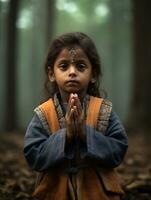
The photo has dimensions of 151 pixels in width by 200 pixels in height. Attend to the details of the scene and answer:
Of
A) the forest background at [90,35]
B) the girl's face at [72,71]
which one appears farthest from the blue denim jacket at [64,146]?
the forest background at [90,35]

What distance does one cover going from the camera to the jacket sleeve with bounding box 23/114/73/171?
135 inches

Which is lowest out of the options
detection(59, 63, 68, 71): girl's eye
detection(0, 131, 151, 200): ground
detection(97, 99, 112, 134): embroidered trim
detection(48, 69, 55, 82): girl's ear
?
detection(0, 131, 151, 200): ground

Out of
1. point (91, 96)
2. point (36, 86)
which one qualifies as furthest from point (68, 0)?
point (91, 96)

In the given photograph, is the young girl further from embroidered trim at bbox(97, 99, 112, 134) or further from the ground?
the ground

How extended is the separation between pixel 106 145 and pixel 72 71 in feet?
1.88

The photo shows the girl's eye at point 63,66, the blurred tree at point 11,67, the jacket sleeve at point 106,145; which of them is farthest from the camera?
the blurred tree at point 11,67

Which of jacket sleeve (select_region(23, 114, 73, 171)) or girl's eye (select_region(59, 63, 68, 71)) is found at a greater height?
girl's eye (select_region(59, 63, 68, 71))

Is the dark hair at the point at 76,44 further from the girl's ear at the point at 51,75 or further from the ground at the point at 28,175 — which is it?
the ground at the point at 28,175

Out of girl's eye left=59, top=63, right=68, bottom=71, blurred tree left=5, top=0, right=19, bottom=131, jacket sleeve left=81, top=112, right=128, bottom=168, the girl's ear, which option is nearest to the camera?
jacket sleeve left=81, top=112, right=128, bottom=168

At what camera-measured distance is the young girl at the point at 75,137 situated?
3.44 metres

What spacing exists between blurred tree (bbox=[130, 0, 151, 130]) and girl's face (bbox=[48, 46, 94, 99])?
8613 mm

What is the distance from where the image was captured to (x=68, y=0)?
80.5 feet

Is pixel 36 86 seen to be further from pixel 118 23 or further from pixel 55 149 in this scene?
pixel 55 149

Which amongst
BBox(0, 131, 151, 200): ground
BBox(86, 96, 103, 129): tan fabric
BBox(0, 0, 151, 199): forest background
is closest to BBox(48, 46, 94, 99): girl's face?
BBox(86, 96, 103, 129): tan fabric
